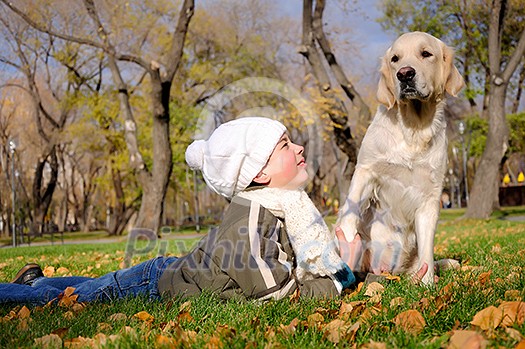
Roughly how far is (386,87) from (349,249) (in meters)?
1.32

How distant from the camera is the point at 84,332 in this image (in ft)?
8.26

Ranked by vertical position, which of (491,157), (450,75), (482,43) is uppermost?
(482,43)

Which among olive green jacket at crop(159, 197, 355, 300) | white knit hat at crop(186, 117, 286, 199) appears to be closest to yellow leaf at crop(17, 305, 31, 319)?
olive green jacket at crop(159, 197, 355, 300)

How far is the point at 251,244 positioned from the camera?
311 cm

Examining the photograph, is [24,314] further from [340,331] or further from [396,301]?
[396,301]

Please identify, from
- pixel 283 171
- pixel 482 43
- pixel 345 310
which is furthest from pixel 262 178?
pixel 482 43

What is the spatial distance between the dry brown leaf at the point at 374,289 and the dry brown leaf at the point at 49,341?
1.81 m

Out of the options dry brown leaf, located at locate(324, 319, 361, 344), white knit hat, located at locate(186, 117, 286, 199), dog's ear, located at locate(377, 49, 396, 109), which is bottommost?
dry brown leaf, located at locate(324, 319, 361, 344)

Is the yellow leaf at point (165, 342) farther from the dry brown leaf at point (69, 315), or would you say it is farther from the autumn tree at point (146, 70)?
the autumn tree at point (146, 70)

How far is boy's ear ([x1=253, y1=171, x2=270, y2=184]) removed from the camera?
3.52 meters

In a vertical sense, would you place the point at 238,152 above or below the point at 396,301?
above

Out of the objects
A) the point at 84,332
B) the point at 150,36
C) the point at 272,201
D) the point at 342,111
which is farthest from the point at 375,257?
the point at 150,36

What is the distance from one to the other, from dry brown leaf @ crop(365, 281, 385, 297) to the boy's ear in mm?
926

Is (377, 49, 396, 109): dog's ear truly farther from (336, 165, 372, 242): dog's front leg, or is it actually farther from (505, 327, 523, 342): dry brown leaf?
(505, 327, 523, 342): dry brown leaf
